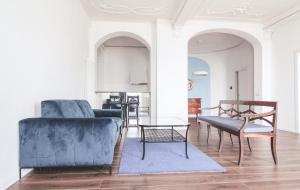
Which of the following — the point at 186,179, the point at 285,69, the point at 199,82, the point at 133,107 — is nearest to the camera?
the point at 186,179

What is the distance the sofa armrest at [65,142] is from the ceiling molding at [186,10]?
122 inches

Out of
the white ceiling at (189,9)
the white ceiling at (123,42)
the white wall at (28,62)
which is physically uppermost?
the white ceiling at (189,9)

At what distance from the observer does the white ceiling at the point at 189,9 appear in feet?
14.3

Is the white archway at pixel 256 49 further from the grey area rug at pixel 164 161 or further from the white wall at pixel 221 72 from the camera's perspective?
the grey area rug at pixel 164 161

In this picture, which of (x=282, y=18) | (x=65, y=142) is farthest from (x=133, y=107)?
(x=282, y=18)

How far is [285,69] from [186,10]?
10.00 ft

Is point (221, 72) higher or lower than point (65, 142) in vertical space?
higher

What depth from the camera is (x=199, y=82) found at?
895 cm

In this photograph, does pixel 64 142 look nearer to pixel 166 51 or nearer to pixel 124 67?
pixel 166 51

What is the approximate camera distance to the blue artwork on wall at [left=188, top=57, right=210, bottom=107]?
29.2 ft

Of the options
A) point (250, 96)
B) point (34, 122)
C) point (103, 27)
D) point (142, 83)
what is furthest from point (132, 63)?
point (34, 122)

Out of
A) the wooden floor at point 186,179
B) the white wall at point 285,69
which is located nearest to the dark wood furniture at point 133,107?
the wooden floor at point 186,179

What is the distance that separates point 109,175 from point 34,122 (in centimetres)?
95

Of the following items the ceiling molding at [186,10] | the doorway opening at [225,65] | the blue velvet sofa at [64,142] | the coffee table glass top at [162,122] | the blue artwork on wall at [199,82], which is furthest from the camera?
the blue artwork on wall at [199,82]
